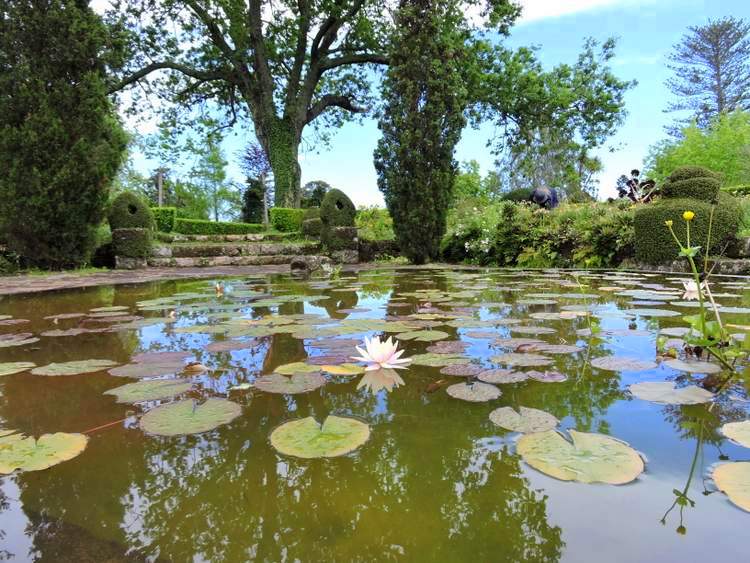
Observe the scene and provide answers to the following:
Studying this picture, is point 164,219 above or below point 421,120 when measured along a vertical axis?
below

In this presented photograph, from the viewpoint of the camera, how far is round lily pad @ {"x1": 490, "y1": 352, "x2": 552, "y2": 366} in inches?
57.7

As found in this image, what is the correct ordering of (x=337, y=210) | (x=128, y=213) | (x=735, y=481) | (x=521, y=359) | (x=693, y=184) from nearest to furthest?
(x=735, y=481), (x=521, y=359), (x=693, y=184), (x=128, y=213), (x=337, y=210)

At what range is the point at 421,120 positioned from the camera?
7.63 meters

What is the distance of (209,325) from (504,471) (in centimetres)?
195

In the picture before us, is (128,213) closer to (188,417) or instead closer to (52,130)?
(52,130)

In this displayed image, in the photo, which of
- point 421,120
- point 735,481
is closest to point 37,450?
point 735,481

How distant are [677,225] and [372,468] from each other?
6251 mm

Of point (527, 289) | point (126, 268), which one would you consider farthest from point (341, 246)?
point (527, 289)

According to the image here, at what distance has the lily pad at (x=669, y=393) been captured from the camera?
1099mm

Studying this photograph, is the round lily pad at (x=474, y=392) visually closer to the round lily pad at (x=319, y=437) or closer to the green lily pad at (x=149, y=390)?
the round lily pad at (x=319, y=437)

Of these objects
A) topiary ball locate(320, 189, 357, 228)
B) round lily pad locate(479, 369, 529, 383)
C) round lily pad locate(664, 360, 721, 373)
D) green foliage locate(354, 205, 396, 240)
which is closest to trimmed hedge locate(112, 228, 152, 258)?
topiary ball locate(320, 189, 357, 228)

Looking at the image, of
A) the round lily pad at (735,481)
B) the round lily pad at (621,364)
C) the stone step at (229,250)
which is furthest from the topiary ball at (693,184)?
the stone step at (229,250)

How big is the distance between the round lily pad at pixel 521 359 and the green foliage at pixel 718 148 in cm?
2560

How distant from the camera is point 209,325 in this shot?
2346 mm
